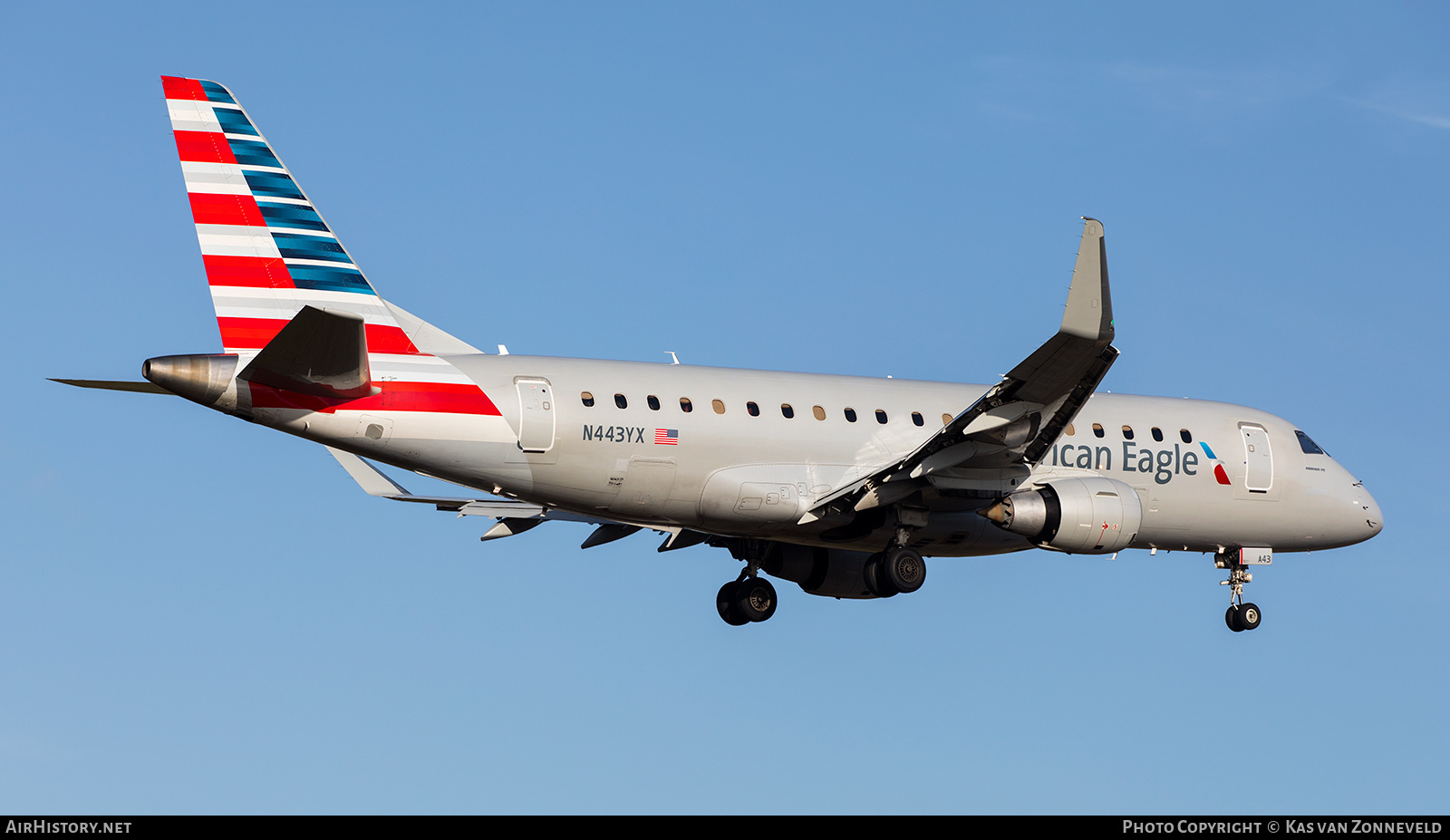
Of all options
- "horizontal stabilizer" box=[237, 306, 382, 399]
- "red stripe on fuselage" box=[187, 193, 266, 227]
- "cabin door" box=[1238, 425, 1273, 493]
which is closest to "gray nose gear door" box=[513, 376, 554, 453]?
"horizontal stabilizer" box=[237, 306, 382, 399]

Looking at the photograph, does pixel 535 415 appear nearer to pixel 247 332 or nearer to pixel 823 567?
pixel 247 332

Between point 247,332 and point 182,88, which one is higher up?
point 182,88

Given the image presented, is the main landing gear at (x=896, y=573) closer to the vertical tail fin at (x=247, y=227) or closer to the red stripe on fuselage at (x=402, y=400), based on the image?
the red stripe on fuselage at (x=402, y=400)

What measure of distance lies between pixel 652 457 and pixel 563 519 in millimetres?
4464

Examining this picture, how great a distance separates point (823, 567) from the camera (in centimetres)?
3102

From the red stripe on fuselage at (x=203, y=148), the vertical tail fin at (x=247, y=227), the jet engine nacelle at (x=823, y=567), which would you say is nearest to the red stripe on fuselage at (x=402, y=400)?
the vertical tail fin at (x=247, y=227)

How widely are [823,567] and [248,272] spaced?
12.3 m

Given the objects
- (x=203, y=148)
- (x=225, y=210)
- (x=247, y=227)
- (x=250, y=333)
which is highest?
(x=203, y=148)

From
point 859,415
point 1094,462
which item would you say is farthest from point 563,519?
point 1094,462

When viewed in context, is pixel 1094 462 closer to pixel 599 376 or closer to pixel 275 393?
pixel 599 376

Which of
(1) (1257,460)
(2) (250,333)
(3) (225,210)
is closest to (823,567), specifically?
(1) (1257,460)

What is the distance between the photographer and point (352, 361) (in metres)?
23.0

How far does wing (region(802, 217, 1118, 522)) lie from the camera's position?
23.8 meters

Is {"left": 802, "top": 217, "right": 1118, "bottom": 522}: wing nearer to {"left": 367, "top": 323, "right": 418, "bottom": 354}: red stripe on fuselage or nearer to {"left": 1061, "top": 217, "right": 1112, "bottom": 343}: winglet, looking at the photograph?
{"left": 1061, "top": 217, "right": 1112, "bottom": 343}: winglet
